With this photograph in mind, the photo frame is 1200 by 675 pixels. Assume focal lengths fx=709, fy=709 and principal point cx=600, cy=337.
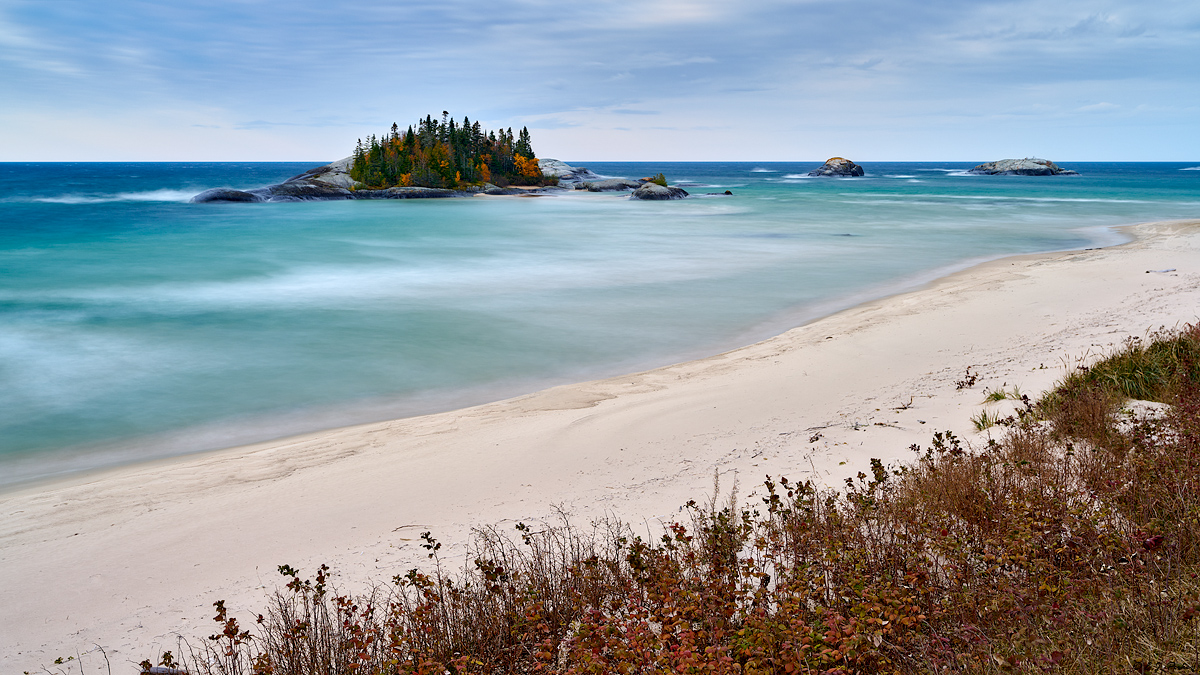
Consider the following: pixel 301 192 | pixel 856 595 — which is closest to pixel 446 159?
pixel 301 192

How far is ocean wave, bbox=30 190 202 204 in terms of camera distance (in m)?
68.1

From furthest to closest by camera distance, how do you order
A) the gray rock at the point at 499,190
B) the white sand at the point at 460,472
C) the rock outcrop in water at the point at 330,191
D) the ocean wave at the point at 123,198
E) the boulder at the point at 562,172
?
the boulder at the point at 562,172 → the gray rock at the point at 499,190 → the ocean wave at the point at 123,198 → the rock outcrop in water at the point at 330,191 → the white sand at the point at 460,472

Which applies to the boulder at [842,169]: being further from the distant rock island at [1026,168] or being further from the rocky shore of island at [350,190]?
the rocky shore of island at [350,190]

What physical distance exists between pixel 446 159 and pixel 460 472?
8206cm

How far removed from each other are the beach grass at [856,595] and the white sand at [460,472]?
32.2 inches

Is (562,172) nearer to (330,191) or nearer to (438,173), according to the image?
(438,173)

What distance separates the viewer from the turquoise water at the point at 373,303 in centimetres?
1204

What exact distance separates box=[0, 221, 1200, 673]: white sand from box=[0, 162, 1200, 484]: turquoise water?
1.88 meters

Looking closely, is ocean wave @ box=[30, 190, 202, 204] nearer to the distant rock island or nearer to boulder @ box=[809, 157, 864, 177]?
boulder @ box=[809, 157, 864, 177]

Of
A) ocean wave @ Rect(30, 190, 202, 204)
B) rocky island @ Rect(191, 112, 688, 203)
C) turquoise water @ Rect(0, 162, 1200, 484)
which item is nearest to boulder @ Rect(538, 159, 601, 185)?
rocky island @ Rect(191, 112, 688, 203)

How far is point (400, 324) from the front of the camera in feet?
60.0

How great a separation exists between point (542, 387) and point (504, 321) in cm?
583

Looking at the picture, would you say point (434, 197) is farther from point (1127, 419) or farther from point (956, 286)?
point (1127, 419)

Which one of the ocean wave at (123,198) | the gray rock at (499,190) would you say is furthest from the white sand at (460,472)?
the gray rock at (499,190)
